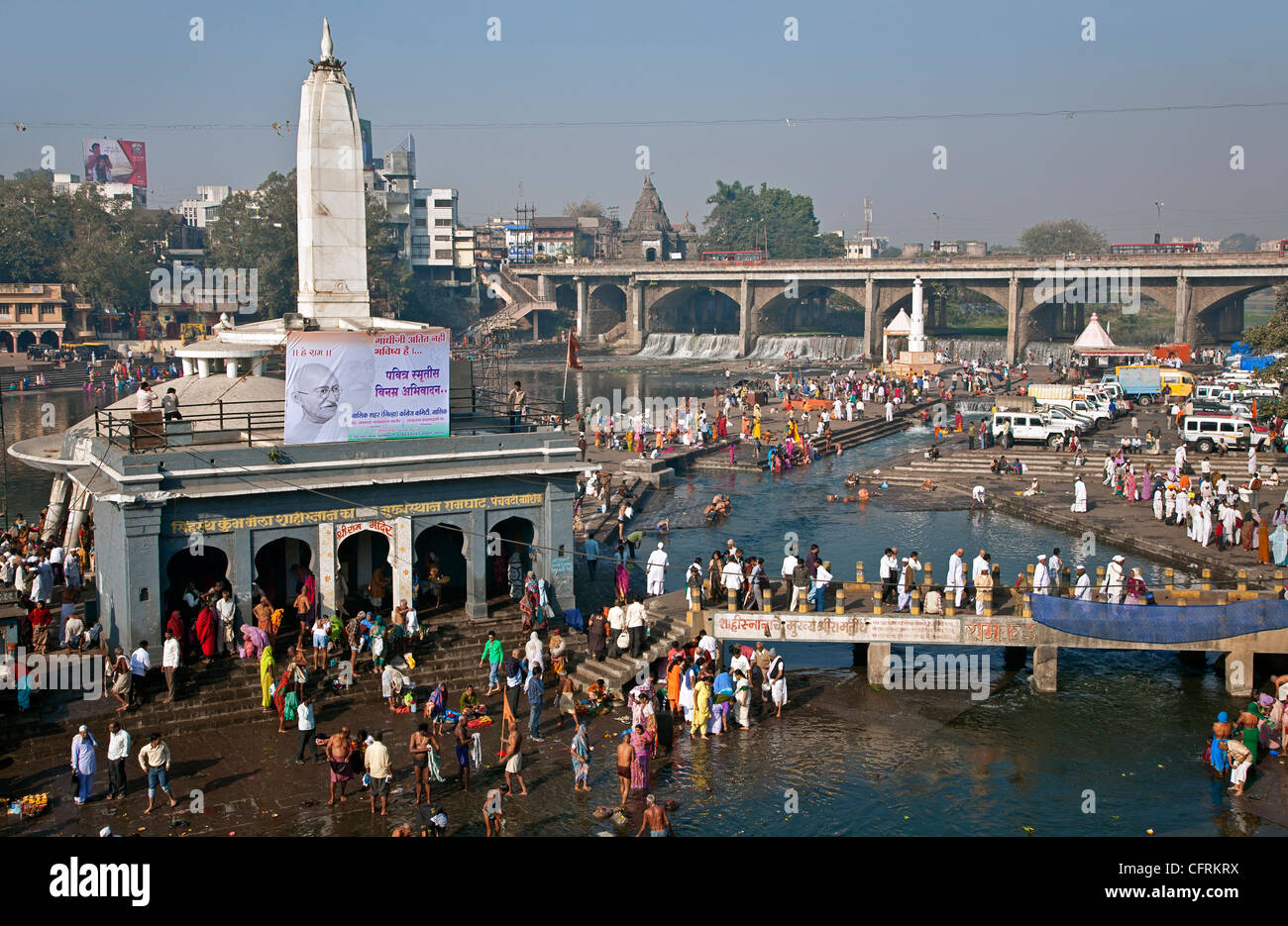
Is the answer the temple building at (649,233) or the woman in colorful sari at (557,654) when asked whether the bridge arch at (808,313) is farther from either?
the woman in colorful sari at (557,654)

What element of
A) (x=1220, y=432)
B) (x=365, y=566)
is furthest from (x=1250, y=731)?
(x=1220, y=432)

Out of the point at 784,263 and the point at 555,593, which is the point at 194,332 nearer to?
the point at 784,263

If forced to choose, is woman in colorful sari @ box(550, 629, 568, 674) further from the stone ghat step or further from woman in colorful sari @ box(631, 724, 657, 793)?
woman in colorful sari @ box(631, 724, 657, 793)

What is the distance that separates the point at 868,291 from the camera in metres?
90.1

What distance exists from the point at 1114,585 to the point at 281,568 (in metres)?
13.5

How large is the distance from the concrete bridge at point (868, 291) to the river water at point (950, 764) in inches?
2393

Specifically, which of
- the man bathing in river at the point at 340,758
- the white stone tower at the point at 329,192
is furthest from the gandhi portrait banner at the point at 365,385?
the man bathing in river at the point at 340,758

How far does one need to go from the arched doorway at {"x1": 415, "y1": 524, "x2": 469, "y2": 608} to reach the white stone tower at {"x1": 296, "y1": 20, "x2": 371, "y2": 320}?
13.6 ft

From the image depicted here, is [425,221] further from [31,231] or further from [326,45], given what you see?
[326,45]

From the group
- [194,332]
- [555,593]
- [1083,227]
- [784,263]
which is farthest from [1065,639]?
[1083,227]

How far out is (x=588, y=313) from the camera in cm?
10844

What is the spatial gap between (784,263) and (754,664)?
7734 centimetres

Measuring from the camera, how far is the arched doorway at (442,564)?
809 inches

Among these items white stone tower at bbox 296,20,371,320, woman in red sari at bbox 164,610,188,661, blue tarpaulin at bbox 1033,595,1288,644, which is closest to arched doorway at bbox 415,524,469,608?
woman in red sari at bbox 164,610,188,661
